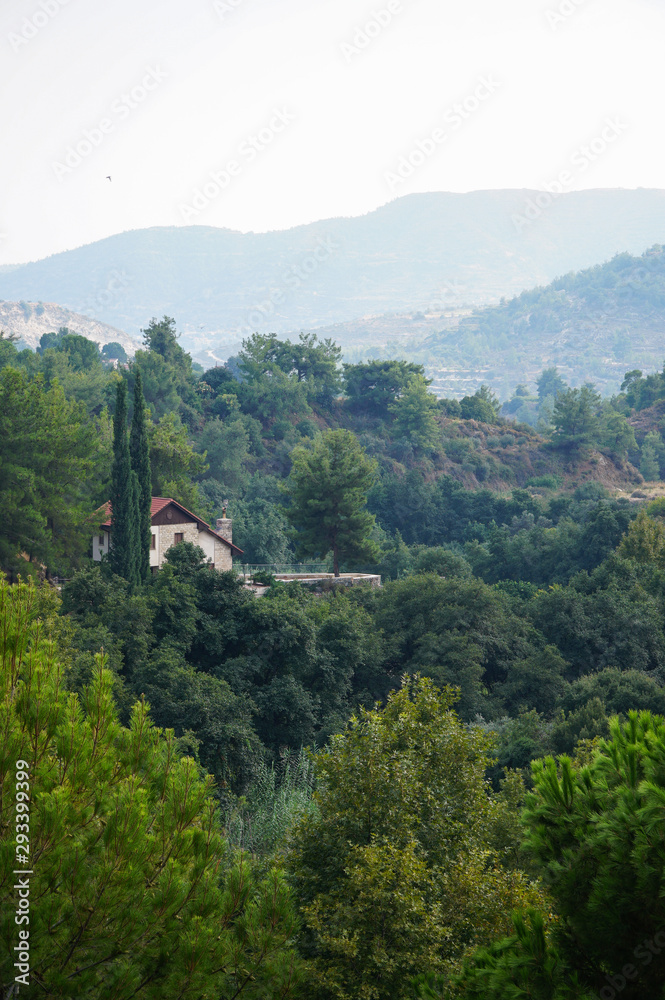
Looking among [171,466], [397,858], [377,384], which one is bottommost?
[397,858]

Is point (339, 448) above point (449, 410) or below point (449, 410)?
below

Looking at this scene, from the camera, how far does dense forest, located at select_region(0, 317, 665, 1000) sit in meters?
6.19

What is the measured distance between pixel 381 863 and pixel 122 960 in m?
4.02

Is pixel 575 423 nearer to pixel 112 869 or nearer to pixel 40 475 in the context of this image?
pixel 40 475

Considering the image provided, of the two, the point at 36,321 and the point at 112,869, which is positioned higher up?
the point at 36,321

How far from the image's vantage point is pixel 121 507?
31281 millimetres

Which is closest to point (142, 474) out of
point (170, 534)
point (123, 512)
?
point (123, 512)

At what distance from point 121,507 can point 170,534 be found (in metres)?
6.08

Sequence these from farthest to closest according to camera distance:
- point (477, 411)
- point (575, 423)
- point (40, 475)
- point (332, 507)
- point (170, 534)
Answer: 1. point (477, 411)
2. point (575, 423)
3. point (332, 507)
4. point (170, 534)
5. point (40, 475)

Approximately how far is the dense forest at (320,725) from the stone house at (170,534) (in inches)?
37.5

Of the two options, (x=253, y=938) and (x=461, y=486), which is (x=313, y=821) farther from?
(x=461, y=486)

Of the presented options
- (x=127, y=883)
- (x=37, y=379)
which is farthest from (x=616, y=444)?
(x=127, y=883)

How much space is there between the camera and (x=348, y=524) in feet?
143

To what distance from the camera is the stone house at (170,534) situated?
3641 cm
